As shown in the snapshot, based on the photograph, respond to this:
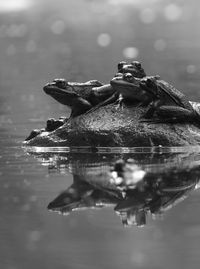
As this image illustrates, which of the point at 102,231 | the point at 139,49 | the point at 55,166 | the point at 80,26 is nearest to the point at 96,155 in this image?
the point at 55,166

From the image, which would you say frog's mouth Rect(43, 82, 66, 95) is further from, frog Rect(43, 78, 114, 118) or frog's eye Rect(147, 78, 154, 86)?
frog's eye Rect(147, 78, 154, 86)

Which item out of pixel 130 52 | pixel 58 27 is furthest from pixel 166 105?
pixel 58 27

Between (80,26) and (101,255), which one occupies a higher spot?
(80,26)

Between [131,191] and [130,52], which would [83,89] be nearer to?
[131,191]

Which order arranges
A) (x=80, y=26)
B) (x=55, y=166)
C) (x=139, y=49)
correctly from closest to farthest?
(x=55, y=166), (x=139, y=49), (x=80, y=26)

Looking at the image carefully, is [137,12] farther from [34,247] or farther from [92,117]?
[34,247]

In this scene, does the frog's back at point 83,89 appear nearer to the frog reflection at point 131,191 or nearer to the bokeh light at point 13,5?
the frog reflection at point 131,191

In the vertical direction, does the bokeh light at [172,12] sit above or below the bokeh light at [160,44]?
above

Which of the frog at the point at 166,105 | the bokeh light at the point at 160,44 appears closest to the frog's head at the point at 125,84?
the frog at the point at 166,105
